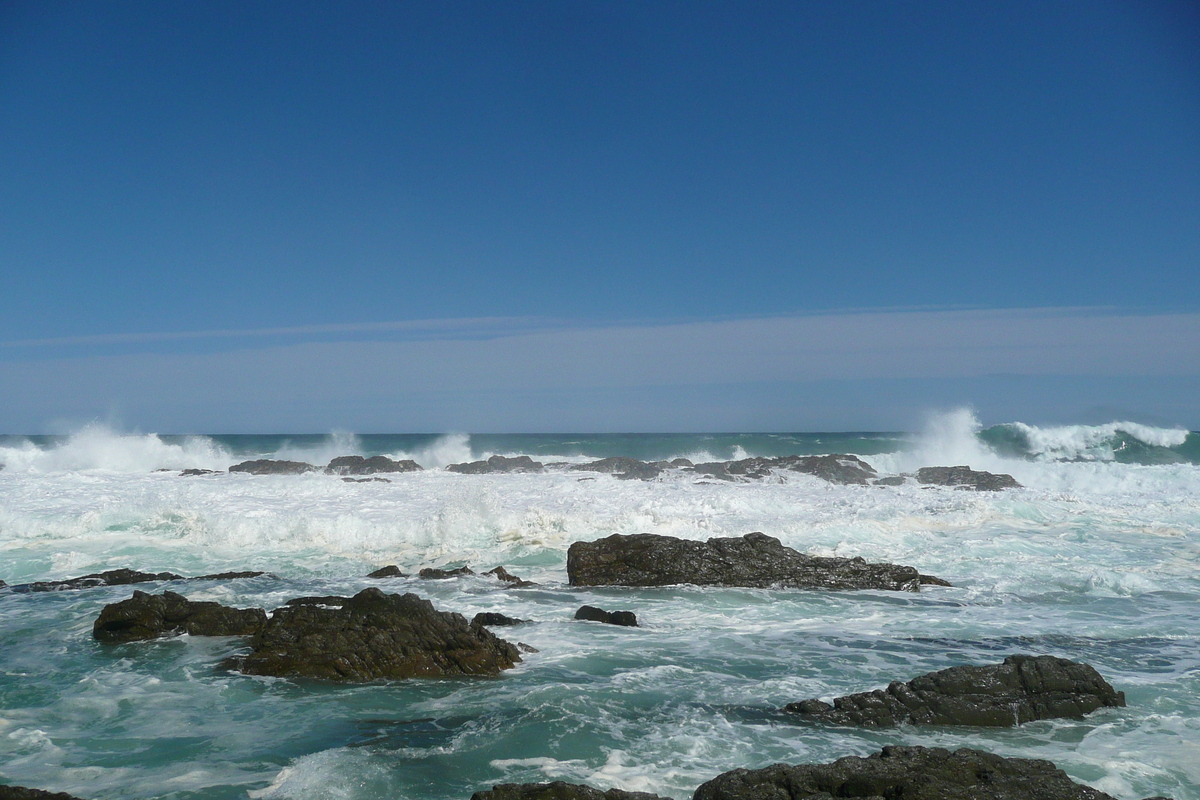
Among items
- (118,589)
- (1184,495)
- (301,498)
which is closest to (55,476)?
(301,498)

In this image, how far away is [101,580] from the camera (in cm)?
1246

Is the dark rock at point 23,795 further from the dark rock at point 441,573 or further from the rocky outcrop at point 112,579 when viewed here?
the rocky outcrop at point 112,579

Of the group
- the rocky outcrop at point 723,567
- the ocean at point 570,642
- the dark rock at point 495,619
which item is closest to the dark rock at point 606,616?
the ocean at point 570,642

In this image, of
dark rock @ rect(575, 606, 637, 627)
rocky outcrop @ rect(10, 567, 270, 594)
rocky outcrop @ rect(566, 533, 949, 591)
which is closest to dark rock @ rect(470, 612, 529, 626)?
dark rock @ rect(575, 606, 637, 627)

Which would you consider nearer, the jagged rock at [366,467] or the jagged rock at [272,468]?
the jagged rock at [272,468]

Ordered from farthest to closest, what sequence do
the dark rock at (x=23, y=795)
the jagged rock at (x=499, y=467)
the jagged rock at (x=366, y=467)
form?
the jagged rock at (x=499, y=467)
the jagged rock at (x=366, y=467)
the dark rock at (x=23, y=795)

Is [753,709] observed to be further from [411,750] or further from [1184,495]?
[1184,495]

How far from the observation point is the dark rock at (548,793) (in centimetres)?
438

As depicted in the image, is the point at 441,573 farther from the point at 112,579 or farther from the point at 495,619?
the point at 112,579

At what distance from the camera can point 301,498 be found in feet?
67.3

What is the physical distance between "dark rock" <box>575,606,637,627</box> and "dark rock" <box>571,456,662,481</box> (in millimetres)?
20640

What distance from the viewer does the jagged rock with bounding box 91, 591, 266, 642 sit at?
9.23 meters

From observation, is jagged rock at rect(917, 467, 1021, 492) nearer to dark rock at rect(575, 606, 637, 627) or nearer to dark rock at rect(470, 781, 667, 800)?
dark rock at rect(575, 606, 637, 627)

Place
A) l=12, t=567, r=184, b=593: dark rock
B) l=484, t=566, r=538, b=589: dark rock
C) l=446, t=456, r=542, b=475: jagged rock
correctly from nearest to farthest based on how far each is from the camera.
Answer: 1. l=12, t=567, r=184, b=593: dark rock
2. l=484, t=566, r=538, b=589: dark rock
3. l=446, t=456, r=542, b=475: jagged rock
